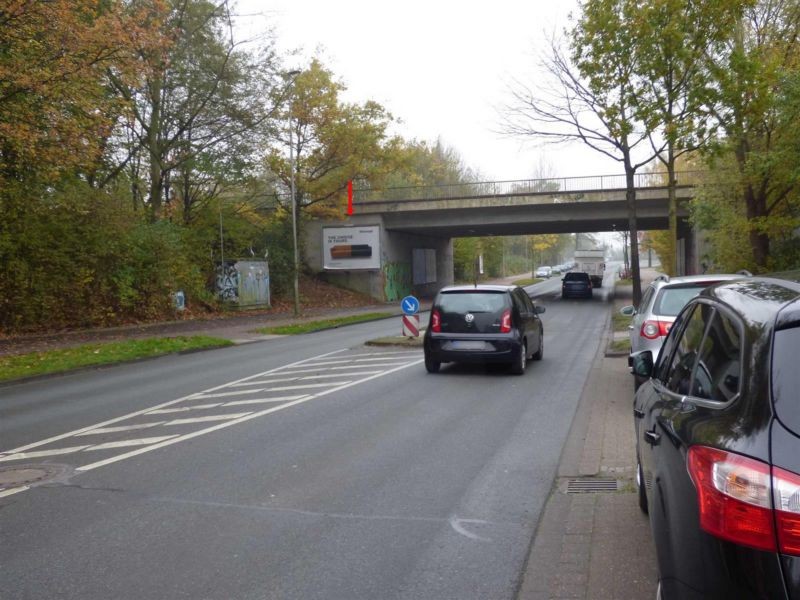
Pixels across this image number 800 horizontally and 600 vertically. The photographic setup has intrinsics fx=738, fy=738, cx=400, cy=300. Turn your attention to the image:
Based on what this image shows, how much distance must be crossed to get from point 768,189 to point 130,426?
70.4ft

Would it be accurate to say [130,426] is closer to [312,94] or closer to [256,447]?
[256,447]

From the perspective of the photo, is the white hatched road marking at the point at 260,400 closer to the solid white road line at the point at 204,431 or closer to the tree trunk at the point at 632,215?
the solid white road line at the point at 204,431

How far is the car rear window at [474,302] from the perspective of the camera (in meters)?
12.8

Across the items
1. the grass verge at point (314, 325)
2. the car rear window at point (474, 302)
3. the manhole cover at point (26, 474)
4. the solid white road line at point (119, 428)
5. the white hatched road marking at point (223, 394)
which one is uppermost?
the car rear window at point (474, 302)

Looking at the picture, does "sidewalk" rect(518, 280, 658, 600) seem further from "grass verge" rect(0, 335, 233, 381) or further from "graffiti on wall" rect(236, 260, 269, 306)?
"graffiti on wall" rect(236, 260, 269, 306)

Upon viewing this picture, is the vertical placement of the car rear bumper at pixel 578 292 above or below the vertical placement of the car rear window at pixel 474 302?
below

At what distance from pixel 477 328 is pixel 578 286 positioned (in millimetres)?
33221

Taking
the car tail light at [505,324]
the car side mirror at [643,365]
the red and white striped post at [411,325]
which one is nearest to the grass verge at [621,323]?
the red and white striped post at [411,325]

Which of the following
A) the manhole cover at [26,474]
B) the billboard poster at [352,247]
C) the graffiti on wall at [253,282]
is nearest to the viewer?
the manhole cover at [26,474]

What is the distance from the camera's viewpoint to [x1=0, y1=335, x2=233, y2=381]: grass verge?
Result: 574 inches

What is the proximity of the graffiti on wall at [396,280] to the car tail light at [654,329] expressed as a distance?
111 ft

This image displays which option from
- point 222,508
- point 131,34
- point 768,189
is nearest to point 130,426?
point 222,508

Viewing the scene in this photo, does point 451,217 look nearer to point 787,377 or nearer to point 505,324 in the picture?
point 505,324

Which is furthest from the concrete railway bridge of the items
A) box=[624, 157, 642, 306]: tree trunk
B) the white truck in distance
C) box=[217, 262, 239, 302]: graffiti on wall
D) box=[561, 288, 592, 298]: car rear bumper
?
box=[624, 157, 642, 306]: tree trunk
